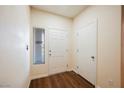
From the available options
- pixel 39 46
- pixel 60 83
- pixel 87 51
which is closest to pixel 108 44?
pixel 87 51

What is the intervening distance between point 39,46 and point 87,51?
1668 mm

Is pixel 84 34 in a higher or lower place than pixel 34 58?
higher

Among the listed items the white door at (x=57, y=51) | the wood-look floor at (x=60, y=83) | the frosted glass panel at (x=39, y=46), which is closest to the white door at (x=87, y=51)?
the wood-look floor at (x=60, y=83)

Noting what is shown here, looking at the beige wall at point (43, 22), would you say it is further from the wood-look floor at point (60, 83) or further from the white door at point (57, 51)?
the wood-look floor at point (60, 83)

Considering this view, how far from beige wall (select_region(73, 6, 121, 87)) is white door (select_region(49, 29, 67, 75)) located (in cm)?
175

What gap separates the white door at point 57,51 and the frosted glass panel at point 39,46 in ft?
1.03

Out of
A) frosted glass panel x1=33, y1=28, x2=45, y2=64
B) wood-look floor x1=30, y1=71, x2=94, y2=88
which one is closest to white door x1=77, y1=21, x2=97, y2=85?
wood-look floor x1=30, y1=71, x2=94, y2=88

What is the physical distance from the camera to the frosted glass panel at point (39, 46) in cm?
388

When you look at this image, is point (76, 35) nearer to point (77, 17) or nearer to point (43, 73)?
point (77, 17)

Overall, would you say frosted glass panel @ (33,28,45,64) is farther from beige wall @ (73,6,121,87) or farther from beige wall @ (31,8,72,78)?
beige wall @ (73,6,121,87)

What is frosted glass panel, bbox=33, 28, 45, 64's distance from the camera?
388cm

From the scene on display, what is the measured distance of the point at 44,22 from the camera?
400 centimetres
